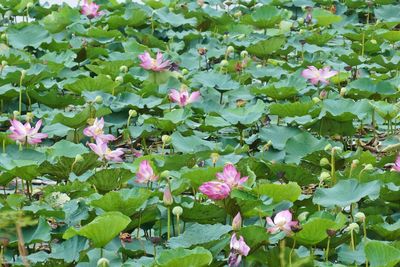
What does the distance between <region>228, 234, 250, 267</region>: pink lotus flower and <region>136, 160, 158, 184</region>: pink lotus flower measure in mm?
558

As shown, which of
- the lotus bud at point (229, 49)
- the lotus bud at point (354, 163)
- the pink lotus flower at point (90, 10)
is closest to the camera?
the lotus bud at point (354, 163)

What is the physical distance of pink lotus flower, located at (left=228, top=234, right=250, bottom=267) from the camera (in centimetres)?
251

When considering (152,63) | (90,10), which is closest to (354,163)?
(152,63)

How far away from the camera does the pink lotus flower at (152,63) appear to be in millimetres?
4332

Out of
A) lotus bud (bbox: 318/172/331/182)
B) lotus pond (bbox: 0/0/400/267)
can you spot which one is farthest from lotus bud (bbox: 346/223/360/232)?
lotus bud (bbox: 318/172/331/182)

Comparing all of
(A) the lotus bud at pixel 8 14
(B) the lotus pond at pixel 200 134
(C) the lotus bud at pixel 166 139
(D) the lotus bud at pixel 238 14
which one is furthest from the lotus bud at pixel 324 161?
(A) the lotus bud at pixel 8 14

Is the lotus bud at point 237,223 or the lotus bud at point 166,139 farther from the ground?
the lotus bud at point 237,223

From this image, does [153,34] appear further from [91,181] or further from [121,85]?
[91,181]

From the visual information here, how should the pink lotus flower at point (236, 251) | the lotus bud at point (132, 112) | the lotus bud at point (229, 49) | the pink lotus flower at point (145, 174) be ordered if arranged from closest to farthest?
the pink lotus flower at point (236, 251) → the pink lotus flower at point (145, 174) → the lotus bud at point (132, 112) → the lotus bud at point (229, 49)

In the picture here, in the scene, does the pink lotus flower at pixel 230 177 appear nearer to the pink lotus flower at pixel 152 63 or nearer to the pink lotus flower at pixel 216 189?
the pink lotus flower at pixel 216 189

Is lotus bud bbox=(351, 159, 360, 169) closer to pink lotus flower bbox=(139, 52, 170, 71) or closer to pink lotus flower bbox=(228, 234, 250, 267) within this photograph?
pink lotus flower bbox=(228, 234, 250, 267)

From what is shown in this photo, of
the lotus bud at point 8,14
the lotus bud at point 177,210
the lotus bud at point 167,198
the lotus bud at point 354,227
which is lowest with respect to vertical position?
the lotus bud at point 8,14

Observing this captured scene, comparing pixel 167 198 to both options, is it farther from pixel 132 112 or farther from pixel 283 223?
pixel 132 112

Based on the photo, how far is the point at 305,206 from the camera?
120 inches
